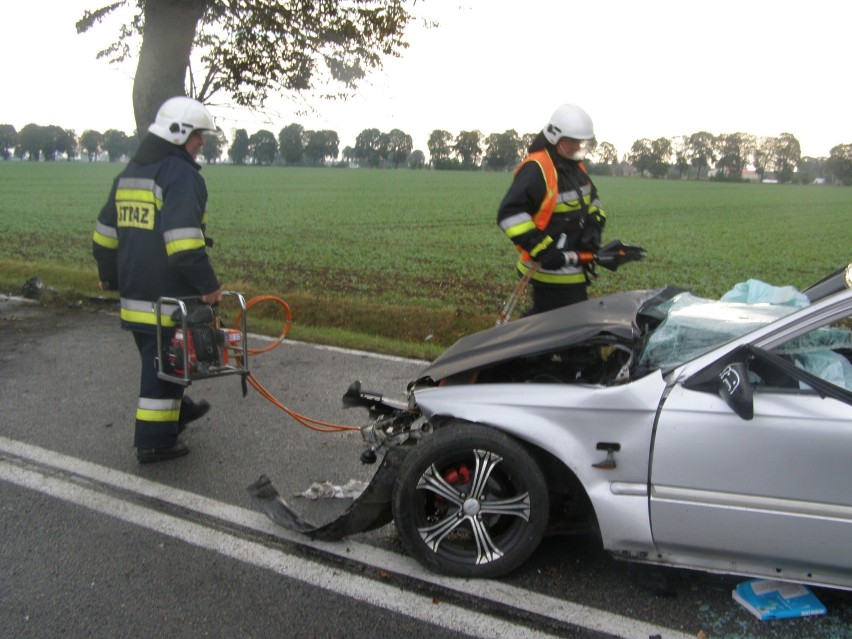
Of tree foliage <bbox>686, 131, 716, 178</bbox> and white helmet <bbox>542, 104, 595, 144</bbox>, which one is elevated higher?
tree foliage <bbox>686, 131, 716, 178</bbox>

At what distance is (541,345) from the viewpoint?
356 cm

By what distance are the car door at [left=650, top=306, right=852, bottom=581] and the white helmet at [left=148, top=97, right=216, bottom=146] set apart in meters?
3.13

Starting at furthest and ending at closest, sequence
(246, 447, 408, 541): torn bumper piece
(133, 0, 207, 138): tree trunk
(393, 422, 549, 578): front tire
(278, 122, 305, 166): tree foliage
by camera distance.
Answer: (278, 122, 305, 166): tree foliage → (133, 0, 207, 138): tree trunk → (246, 447, 408, 541): torn bumper piece → (393, 422, 549, 578): front tire

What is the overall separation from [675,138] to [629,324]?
2984 centimetres

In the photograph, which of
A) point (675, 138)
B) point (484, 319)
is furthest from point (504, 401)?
point (675, 138)

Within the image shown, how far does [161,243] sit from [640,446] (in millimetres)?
2978

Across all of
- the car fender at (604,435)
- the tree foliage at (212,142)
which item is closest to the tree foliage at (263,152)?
the tree foliage at (212,142)

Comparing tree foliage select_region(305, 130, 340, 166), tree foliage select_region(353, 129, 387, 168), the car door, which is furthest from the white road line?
tree foliage select_region(305, 130, 340, 166)

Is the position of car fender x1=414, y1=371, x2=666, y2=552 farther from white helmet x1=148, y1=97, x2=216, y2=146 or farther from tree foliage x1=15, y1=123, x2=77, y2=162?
tree foliage x1=15, y1=123, x2=77, y2=162

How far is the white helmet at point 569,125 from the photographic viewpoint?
5.12 m

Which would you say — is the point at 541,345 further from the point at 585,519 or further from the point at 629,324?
the point at 585,519

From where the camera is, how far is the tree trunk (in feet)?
29.0

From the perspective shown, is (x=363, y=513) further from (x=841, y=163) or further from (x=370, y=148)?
(x=370, y=148)

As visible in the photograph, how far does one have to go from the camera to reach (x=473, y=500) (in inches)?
133
